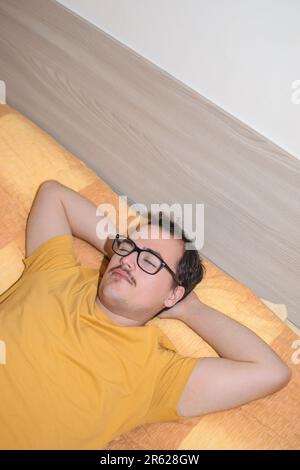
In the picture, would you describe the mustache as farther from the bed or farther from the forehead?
the bed

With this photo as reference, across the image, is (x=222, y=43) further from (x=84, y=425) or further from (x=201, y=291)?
(x=84, y=425)

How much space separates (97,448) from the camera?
3.67 ft

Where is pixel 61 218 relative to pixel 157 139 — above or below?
below

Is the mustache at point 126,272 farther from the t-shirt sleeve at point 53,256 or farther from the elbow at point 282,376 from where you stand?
the elbow at point 282,376

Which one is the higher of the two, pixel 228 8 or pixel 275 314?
pixel 228 8

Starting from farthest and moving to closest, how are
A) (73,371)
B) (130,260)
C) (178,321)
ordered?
(178,321) < (130,260) < (73,371)

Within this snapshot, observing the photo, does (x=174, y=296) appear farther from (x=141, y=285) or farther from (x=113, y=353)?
(x=113, y=353)

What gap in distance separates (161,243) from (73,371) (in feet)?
1.25

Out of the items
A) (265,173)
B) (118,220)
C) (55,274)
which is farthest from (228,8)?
(55,274)

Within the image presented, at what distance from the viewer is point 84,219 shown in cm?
142

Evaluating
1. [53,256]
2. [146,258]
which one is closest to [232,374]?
[146,258]

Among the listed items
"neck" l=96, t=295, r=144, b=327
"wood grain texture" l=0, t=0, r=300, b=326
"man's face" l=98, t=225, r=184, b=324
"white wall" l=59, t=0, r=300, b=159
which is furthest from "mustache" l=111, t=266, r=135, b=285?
"white wall" l=59, t=0, r=300, b=159

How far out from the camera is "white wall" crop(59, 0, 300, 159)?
1.12m
